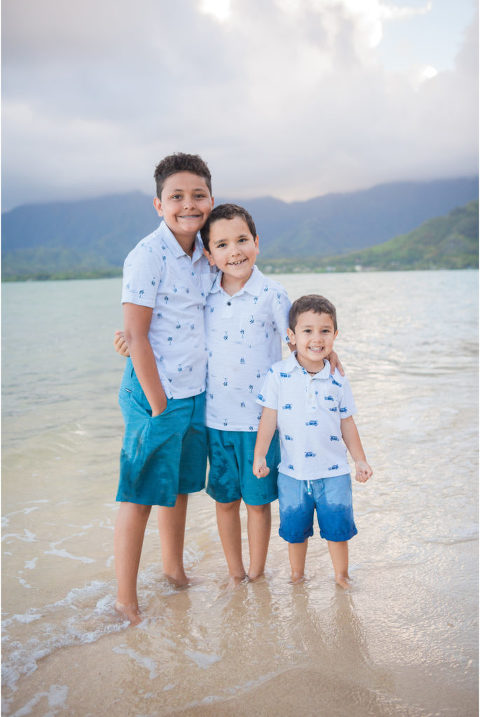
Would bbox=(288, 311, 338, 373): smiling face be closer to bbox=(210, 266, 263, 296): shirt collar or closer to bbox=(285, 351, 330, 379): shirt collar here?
bbox=(285, 351, 330, 379): shirt collar

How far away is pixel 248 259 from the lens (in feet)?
9.29

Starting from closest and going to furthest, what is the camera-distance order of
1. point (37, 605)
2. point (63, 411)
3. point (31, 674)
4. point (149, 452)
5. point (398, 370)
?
1. point (31, 674)
2. point (149, 452)
3. point (37, 605)
4. point (63, 411)
5. point (398, 370)

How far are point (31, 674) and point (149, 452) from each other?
109 cm

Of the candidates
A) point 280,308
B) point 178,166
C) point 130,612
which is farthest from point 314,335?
point 130,612

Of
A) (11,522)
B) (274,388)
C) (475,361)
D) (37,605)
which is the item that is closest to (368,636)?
(274,388)

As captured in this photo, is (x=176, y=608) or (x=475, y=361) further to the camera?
(x=475, y=361)

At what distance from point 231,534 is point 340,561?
0.62 m

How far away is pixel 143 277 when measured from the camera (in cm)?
262

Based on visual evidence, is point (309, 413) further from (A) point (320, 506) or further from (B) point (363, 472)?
(A) point (320, 506)

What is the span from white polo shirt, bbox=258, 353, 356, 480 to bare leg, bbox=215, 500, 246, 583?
0.44m

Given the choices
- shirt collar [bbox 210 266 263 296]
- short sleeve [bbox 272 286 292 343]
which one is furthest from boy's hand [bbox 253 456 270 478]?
shirt collar [bbox 210 266 263 296]

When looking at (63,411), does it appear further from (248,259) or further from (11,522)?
(248,259)

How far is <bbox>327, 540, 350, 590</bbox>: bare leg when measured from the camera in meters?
2.93

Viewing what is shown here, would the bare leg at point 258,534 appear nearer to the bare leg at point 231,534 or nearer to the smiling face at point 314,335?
the bare leg at point 231,534
